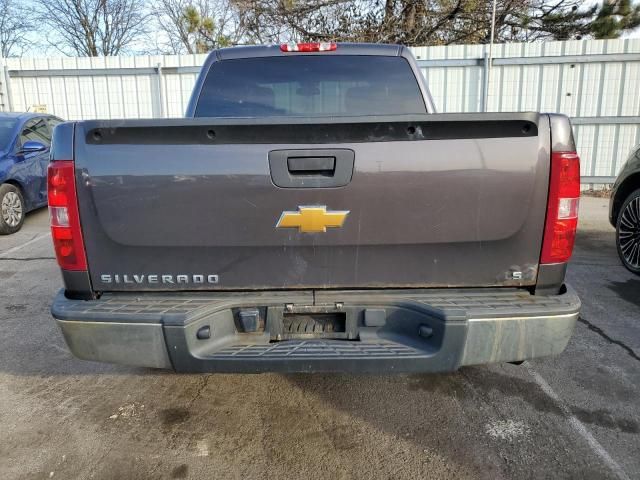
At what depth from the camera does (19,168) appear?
7.27 meters

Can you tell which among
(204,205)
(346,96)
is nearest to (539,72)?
(346,96)

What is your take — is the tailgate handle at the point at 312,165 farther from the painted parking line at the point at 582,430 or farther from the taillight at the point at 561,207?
the painted parking line at the point at 582,430

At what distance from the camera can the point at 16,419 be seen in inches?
108

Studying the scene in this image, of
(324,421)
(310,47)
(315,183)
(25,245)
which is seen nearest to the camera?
(315,183)

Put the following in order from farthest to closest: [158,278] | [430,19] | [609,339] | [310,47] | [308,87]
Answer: [430,19]
[609,339]
[308,87]
[310,47]
[158,278]

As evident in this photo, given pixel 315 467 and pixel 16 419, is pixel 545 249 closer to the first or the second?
pixel 315 467

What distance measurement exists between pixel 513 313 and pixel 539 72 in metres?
9.99

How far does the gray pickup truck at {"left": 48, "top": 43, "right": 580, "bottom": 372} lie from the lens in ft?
6.79

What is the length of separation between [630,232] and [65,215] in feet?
18.5

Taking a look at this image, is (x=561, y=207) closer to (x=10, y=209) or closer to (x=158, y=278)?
(x=158, y=278)

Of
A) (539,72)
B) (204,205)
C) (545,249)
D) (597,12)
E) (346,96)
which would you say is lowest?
(545,249)

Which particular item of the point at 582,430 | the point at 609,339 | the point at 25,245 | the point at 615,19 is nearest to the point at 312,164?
the point at 582,430

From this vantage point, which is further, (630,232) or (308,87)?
(630,232)

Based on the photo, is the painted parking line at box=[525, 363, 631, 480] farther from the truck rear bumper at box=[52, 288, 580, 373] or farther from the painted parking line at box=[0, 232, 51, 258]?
the painted parking line at box=[0, 232, 51, 258]
